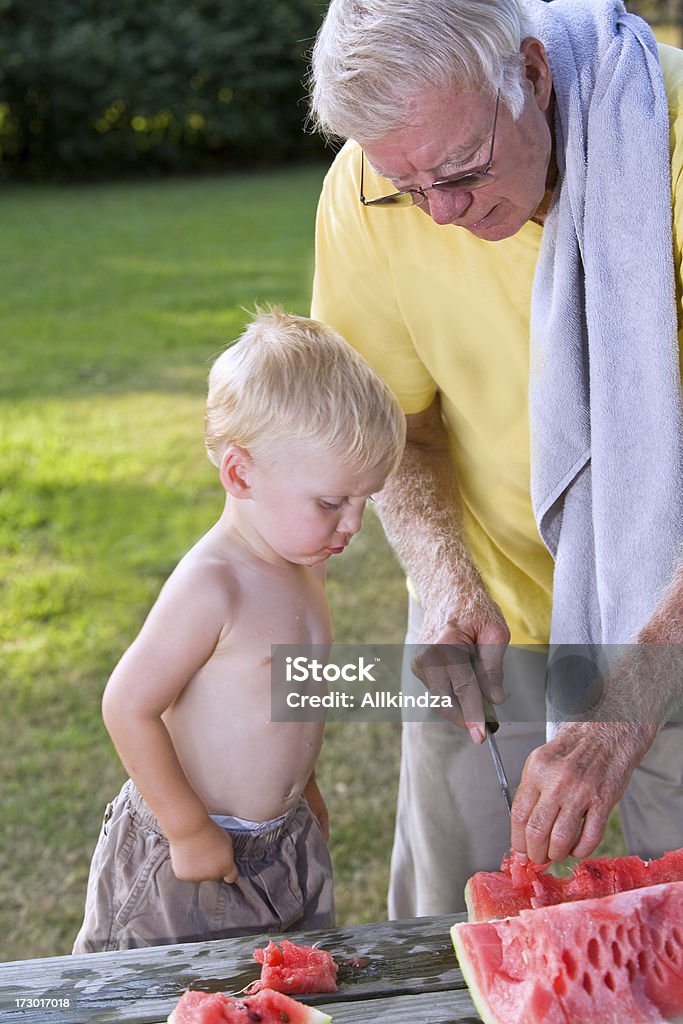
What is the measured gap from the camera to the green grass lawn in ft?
11.6

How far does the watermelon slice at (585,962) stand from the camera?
150 cm

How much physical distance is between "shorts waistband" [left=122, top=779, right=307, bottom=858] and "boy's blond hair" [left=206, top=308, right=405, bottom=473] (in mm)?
642

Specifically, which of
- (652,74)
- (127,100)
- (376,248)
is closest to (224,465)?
(376,248)

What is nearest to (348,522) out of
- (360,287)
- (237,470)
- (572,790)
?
(237,470)

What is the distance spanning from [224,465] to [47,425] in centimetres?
460

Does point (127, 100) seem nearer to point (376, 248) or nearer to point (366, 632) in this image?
point (366, 632)

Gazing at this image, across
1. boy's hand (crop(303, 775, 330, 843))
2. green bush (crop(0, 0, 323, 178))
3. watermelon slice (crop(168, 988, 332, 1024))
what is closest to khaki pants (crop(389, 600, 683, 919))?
boy's hand (crop(303, 775, 330, 843))

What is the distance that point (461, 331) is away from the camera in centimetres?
226

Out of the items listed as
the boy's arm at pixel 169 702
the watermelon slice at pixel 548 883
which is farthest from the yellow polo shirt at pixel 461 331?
the watermelon slice at pixel 548 883

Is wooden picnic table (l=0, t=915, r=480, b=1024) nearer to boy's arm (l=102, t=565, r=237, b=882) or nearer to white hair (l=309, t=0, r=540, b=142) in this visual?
boy's arm (l=102, t=565, r=237, b=882)

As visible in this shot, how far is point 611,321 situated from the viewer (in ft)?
6.75

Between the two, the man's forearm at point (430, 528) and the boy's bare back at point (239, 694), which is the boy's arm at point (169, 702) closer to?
the boy's bare back at point (239, 694)

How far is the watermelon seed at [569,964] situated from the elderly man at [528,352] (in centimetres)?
14

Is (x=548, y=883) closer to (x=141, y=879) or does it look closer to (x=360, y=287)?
(x=141, y=879)
